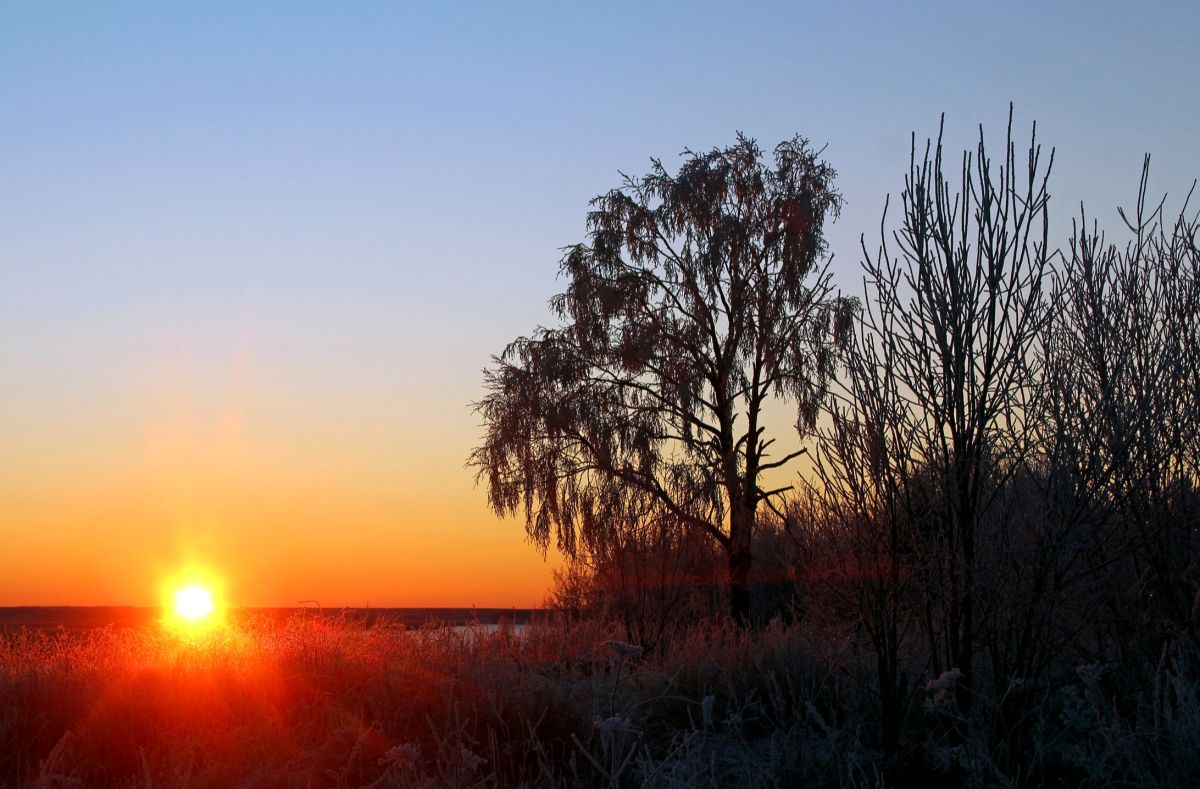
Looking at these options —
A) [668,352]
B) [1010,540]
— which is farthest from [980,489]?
[668,352]

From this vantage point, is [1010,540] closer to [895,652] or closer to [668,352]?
[895,652]

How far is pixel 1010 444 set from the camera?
22.1ft

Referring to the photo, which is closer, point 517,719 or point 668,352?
point 517,719

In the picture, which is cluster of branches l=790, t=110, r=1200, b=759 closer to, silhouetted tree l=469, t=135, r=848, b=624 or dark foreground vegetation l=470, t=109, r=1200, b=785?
dark foreground vegetation l=470, t=109, r=1200, b=785

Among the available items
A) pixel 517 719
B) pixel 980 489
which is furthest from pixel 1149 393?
pixel 517 719

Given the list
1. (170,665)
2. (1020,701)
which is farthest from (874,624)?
(170,665)

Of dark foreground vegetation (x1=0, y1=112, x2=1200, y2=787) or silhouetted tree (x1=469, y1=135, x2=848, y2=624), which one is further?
silhouetted tree (x1=469, y1=135, x2=848, y2=624)

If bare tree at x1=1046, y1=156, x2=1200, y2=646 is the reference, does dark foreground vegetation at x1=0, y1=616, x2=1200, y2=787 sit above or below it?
below

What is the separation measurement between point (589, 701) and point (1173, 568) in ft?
15.2

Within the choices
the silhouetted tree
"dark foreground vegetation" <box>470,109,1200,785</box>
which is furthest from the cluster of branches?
the silhouetted tree

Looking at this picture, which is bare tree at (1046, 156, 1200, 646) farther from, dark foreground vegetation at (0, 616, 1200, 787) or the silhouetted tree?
the silhouetted tree

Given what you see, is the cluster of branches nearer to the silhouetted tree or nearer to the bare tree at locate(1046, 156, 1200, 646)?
the bare tree at locate(1046, 156, 1200, 646)

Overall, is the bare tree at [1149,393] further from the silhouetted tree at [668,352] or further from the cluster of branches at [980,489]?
the silhouetted tree at [668,352]

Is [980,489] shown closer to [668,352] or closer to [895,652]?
[895,652]
